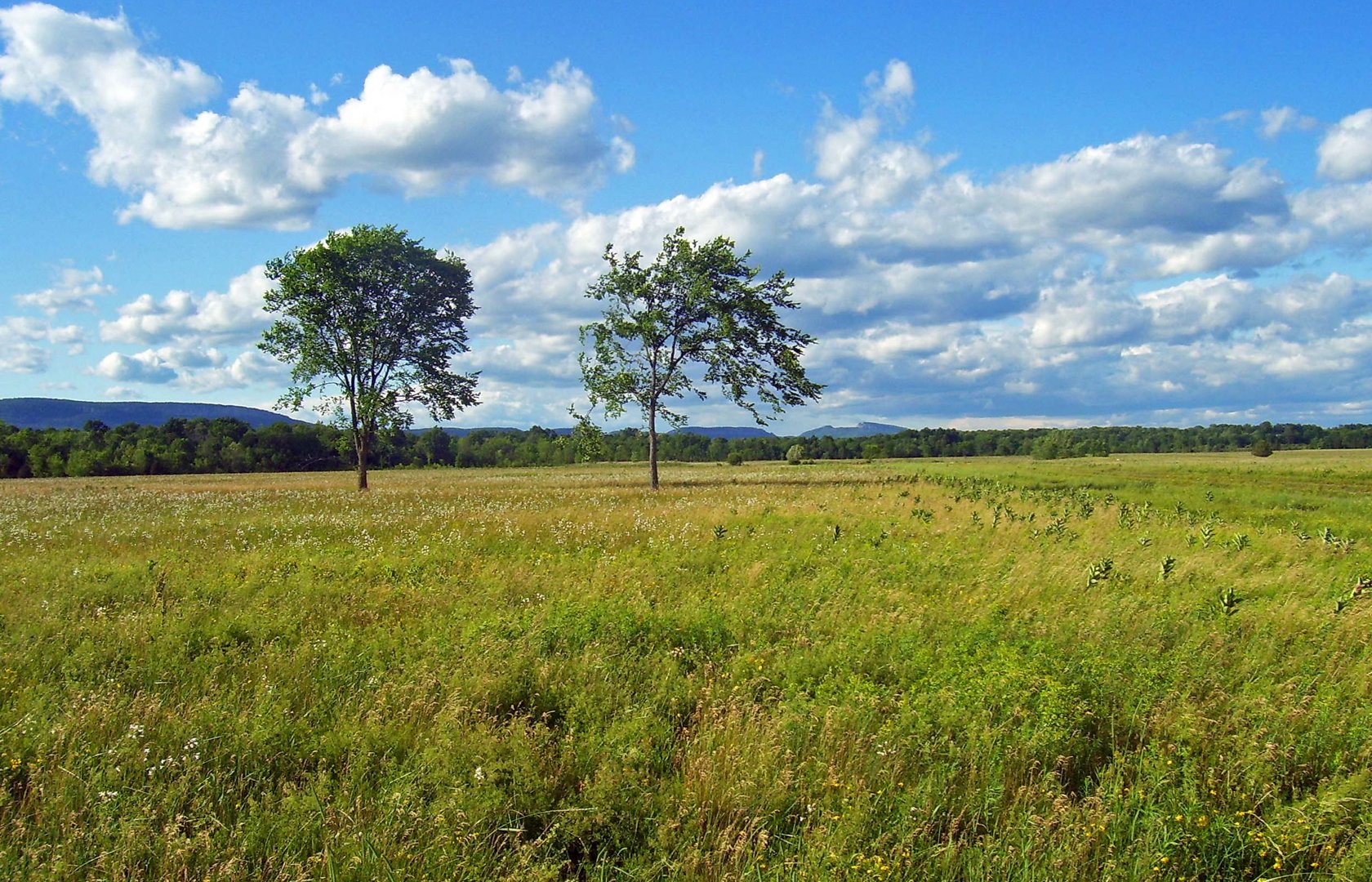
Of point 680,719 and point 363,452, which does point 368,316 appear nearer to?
point 363,452

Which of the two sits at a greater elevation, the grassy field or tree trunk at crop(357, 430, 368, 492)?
tree trunk at crop(357, 430, 368, 492)

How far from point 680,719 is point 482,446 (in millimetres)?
135760

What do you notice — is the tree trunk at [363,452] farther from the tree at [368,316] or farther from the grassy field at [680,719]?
the grassy field at [680,719]

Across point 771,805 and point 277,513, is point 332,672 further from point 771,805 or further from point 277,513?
point 277,513

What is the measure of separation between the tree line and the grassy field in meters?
24.7

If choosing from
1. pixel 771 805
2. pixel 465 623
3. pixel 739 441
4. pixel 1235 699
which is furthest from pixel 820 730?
pixel 739 441

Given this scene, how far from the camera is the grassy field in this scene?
3.83 metres

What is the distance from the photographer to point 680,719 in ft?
17.7

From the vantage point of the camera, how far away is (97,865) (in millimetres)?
3492

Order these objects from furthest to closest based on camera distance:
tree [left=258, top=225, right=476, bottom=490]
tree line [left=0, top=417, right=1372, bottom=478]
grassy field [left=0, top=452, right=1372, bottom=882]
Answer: tree line [left=0, top=417, right=1372, bottom=478] < tree [left=258, top=225, right=476, bottom=490] < grassy field [left=0, top=452, right=1372, bottom=882]

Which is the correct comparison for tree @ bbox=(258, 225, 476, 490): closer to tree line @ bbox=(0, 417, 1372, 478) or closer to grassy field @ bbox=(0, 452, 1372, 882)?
tree line @ bbox=(0, 417, 1372, 478)

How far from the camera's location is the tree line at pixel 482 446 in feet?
257

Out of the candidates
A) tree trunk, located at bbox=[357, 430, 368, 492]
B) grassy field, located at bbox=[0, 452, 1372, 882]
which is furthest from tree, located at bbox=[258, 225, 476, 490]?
grassy field, located at bbox=[0, 452, 1372, 882]

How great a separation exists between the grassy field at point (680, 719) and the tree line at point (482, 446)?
972 inches
